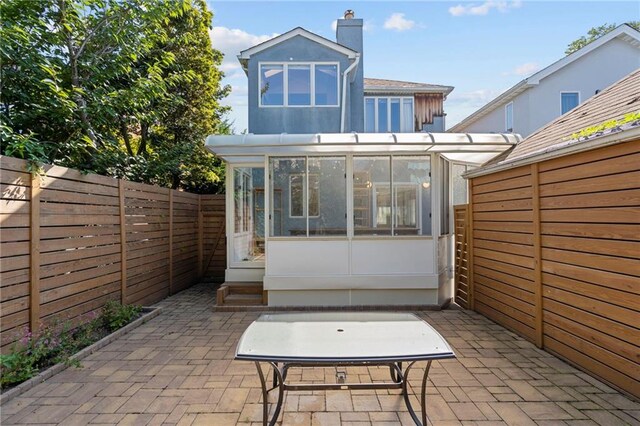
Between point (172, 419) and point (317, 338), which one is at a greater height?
point (317, 338)

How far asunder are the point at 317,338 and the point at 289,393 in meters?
0.80

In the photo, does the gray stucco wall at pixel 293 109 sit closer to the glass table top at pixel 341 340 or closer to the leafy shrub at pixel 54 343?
the leafy shrub at pixel 54 343

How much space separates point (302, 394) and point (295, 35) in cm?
990

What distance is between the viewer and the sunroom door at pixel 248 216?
6.50m

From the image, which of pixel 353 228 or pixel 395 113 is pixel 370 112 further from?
pixel 353 228

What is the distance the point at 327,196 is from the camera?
5.80 m

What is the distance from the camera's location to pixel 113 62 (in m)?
5.53

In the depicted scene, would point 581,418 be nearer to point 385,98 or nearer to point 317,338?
point 317,338

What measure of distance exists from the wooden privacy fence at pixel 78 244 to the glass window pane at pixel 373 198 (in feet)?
11.8

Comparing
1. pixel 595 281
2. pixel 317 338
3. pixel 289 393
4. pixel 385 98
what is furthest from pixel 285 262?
pixel 385 98

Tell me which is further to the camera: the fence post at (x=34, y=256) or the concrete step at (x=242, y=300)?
the concrete step at (x=242, y=300)

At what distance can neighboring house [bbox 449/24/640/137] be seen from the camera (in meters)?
12.0

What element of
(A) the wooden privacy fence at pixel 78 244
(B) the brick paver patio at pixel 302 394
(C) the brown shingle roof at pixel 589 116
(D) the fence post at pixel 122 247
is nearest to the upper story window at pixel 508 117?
(C) the brown shingle roof at pixel 589 116

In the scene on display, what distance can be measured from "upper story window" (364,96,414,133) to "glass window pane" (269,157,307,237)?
7.98 metres
